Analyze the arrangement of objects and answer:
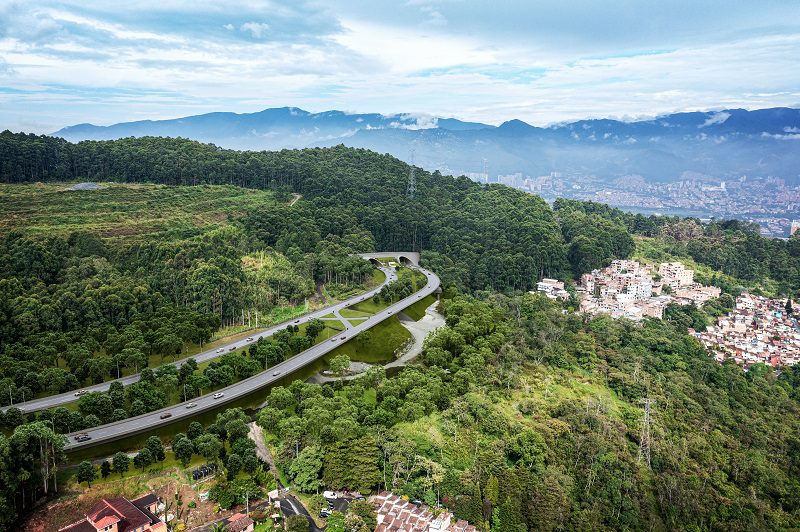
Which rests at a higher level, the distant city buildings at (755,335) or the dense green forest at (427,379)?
the dense green forest at (427,379)

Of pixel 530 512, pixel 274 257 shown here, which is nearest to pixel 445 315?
pixel 274 257

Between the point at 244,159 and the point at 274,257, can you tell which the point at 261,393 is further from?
the point at 244,159

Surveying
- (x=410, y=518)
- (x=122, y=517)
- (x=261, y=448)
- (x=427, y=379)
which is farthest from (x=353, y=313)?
(x=122, y=517)

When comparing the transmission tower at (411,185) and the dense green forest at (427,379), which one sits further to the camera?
the transmission tower at (411,185)

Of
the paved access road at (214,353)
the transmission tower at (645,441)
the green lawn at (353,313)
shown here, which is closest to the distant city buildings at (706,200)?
the paved access road at (214,353)

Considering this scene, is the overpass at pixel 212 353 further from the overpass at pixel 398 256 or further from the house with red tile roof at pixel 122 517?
the house with red tile roof at pixel 122 517

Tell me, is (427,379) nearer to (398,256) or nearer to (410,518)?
(410,518)
